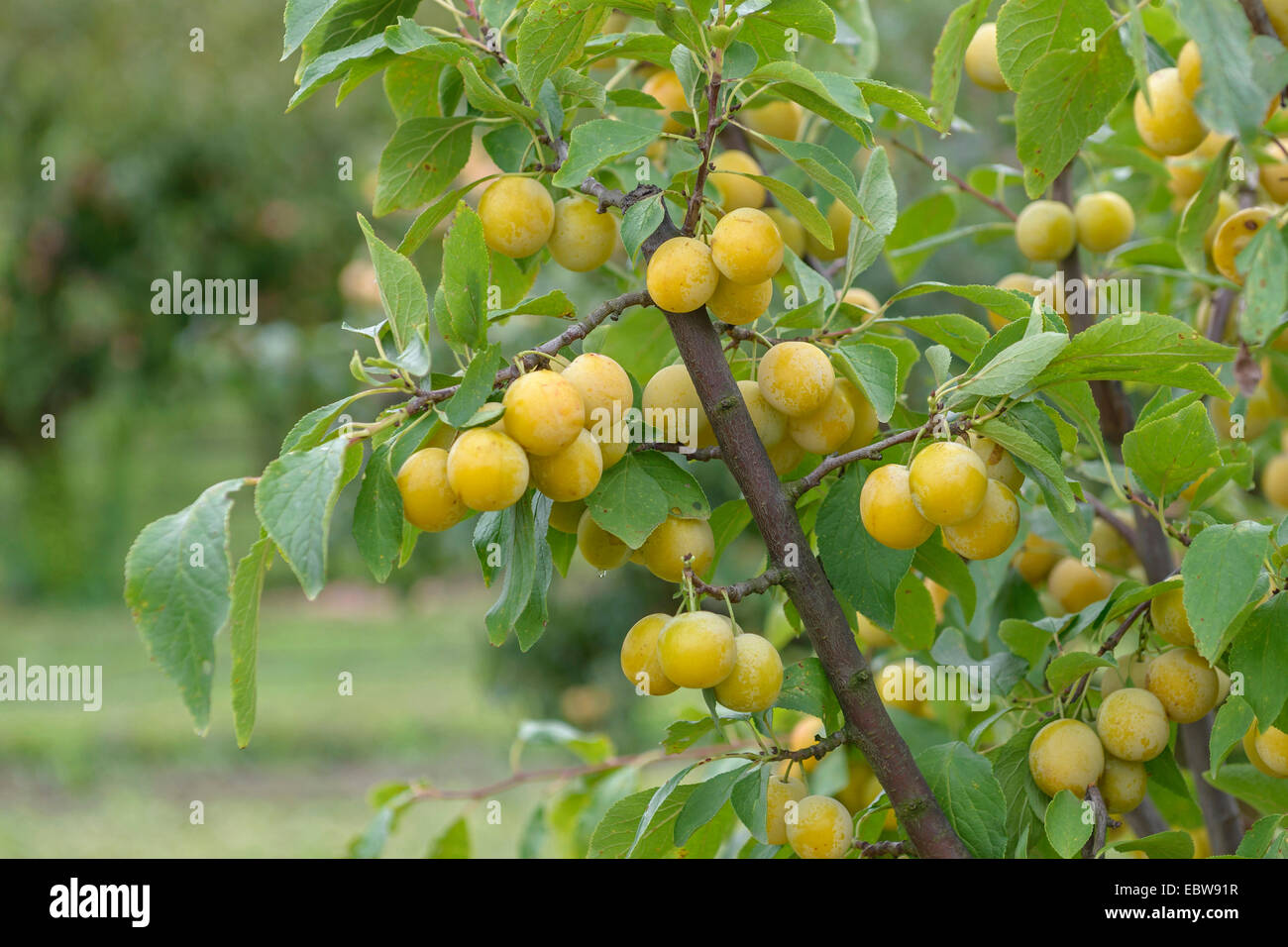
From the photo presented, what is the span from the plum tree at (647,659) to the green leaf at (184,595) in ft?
0.71

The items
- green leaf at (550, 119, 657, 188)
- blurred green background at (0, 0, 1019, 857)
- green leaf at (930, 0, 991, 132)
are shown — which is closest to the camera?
green leaf at (550, 119, 657, 188)

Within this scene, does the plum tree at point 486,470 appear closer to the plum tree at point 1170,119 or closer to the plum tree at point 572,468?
the plum tree at point 572,468

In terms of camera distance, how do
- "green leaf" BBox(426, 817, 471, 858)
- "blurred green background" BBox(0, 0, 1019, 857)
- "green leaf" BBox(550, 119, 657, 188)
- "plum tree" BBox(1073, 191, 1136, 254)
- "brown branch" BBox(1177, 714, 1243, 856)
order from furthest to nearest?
"blurred green background" BBox(0, 0, 1019, 857) < "green leaf" BBox(426, 817, 471, 858) < "plum tree" BBox(1073, 191, 1136, 254) < "brown branch" BBox(1177, 714, 1243, 856) < "green leaf" BBox(550, 119, 657, 188)

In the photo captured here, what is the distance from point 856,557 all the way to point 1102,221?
1.63 ft

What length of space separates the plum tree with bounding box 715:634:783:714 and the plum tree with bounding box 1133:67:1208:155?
0.51 m

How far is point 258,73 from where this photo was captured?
Result: 18.7 feet

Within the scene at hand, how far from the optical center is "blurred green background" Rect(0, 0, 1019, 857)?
3791 millimetres

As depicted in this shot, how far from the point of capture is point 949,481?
1.77ft

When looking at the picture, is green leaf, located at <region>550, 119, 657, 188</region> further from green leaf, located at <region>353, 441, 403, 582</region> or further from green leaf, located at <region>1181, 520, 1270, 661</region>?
green leaf, located at <region>1181, 520, 1270, 661</region>

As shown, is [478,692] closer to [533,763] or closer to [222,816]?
[533,763]

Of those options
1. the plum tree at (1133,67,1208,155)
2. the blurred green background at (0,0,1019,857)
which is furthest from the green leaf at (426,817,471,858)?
the blurred green background at (0,0,1019,857)

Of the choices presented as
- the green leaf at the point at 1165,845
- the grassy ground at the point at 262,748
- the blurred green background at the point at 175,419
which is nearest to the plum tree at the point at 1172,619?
the green leaf at the point at 1165,845

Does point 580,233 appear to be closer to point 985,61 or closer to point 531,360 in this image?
point 531,360

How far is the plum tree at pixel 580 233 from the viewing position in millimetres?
666
